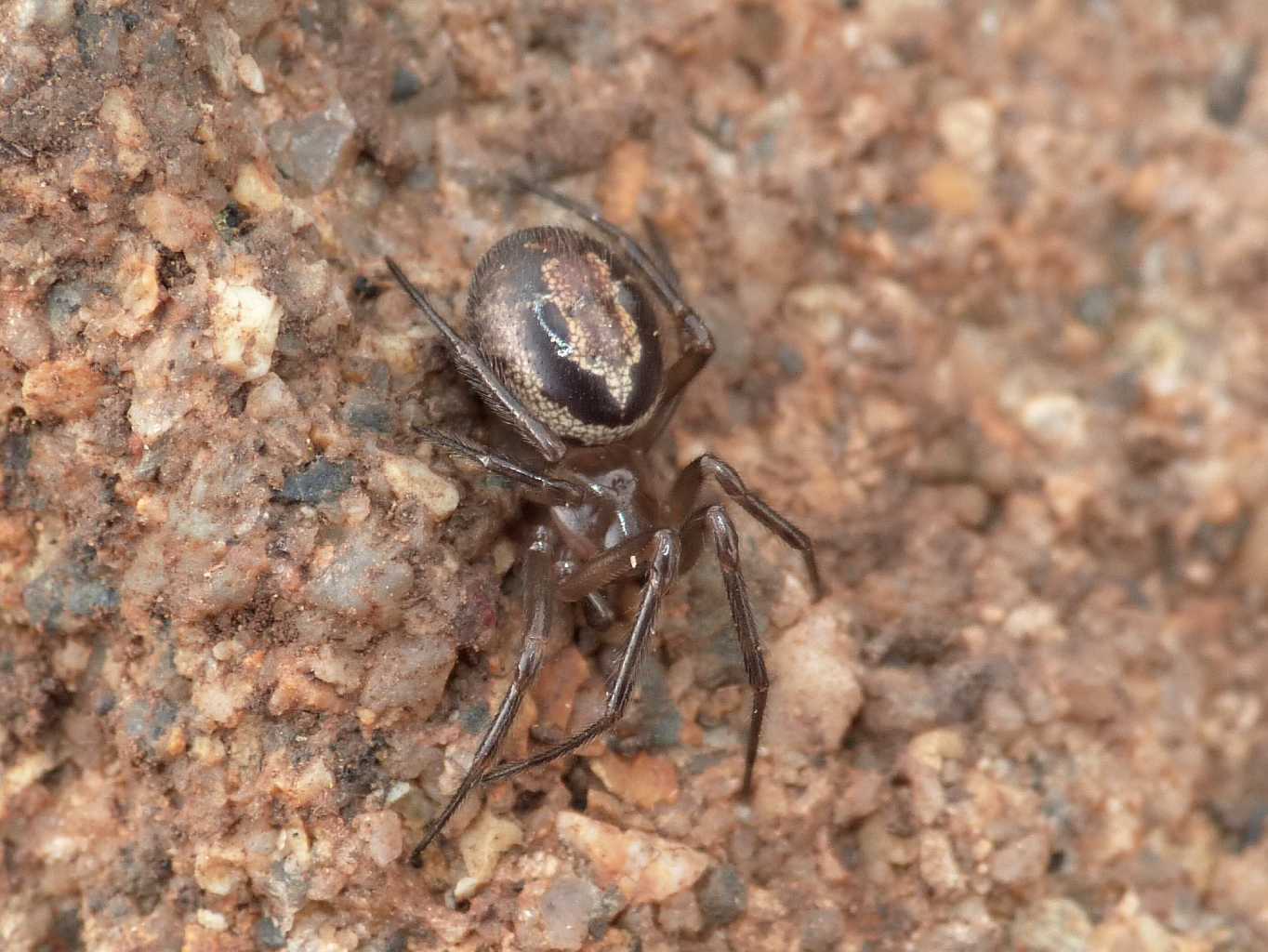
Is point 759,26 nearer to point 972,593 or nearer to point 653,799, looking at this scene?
point 972,593

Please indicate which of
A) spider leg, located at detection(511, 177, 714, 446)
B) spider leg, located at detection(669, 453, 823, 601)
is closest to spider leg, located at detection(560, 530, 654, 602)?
spider leg, located at detection(669, 453, 823, 601)

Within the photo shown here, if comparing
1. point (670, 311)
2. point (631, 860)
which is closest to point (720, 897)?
point (631, 860)

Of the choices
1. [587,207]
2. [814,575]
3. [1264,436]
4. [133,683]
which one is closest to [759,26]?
[587,207]

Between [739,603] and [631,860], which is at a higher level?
[739,603]

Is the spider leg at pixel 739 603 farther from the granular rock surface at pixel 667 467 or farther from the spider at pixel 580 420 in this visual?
the granular rock surface at pixel 667 467

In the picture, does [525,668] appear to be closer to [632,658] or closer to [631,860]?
[632,658]

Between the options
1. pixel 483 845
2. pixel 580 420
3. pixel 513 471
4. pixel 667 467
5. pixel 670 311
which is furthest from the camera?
pixel 667 467
